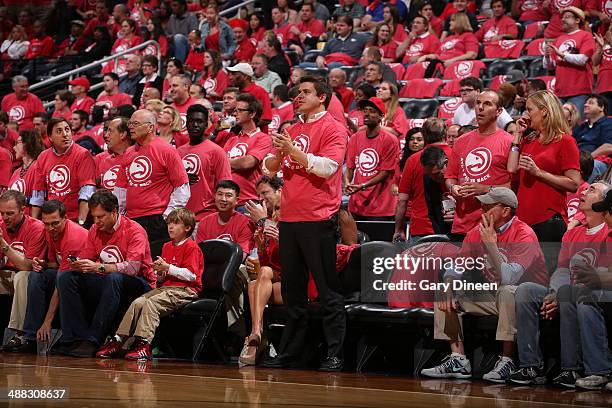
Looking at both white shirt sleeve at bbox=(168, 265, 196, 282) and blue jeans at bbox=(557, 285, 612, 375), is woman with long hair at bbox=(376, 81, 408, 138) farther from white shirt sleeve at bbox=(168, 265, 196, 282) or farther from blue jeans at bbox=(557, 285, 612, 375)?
blue jeans at bbox=(557, 285, 612, 375)

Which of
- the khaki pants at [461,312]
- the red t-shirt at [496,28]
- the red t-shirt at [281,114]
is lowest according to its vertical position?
the khaki pants at [461,312]

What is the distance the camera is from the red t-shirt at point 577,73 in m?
10.8

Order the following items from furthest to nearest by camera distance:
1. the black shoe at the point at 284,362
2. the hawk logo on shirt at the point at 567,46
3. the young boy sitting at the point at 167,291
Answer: the hawk logo on shirt at the point at 567,46, the young boy sitting at the point at 167,291, the black shoe at the point at 284,362

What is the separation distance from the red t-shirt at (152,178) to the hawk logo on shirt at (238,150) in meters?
1.17

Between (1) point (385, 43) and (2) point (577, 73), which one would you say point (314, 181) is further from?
(1) point (385, 43)

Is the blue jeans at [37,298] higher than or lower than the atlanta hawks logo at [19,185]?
lower

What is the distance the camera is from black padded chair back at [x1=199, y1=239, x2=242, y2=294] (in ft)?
25.4

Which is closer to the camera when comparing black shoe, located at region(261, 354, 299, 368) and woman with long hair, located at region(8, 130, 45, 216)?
black shoe, located at region(261, 354, 299, 368)

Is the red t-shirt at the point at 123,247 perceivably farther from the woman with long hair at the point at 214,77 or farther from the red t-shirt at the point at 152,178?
the woman with long hair at the point at 214,77

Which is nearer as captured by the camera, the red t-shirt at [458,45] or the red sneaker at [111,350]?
the red sneaker at [111,350]

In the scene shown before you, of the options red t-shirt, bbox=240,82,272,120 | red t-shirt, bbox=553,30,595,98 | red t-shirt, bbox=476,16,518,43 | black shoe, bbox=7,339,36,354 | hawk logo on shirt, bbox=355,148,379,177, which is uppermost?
red t-shirt, bbox=476,16,518,43

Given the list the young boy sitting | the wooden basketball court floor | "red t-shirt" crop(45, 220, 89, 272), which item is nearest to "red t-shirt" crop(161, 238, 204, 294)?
the young boy sitting

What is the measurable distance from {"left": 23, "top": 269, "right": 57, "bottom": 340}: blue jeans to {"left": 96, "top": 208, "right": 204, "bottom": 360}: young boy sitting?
873 millimetres

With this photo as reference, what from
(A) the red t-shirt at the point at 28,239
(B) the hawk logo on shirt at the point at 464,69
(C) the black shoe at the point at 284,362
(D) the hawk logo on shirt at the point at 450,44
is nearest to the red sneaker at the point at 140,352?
(C) the black shoe at the point at 284,362
